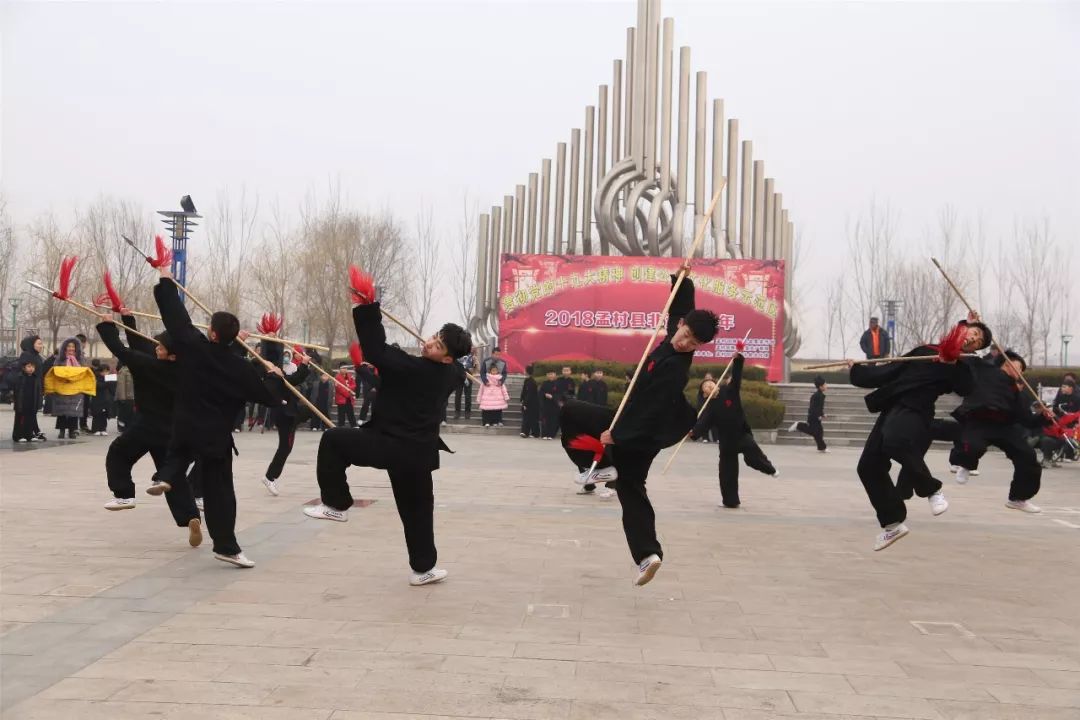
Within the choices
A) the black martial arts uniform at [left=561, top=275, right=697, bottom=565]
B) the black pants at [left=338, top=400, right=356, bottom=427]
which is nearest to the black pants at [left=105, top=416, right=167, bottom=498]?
the black martial arts uniform at [left=561, top=275, right=697, bottom=565]

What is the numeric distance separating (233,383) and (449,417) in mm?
17588

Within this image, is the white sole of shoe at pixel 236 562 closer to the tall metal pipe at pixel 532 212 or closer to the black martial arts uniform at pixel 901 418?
the black martial arts uniform at pixel 901 418

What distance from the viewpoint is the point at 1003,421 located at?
335 inches

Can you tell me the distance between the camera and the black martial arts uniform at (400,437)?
235 inches

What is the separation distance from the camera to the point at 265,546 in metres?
7.45

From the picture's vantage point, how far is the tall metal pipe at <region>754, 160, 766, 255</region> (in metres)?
31.0

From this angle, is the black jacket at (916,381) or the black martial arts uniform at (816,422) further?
the black martial arts uniform at (816,422)

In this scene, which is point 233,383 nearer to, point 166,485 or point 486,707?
point 166,485

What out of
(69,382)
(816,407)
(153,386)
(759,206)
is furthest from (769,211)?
(153,386)

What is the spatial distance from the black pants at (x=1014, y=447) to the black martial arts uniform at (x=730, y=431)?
2.32 m

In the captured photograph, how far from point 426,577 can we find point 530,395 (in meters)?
15.6

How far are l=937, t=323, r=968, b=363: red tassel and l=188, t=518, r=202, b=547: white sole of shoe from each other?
5.16 meters

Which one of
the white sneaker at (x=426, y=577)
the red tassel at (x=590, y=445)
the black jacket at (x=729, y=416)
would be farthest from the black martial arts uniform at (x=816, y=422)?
the white sneaker at (x=426, y=577)

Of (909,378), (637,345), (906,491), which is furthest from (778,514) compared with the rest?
Result: (637,345)
